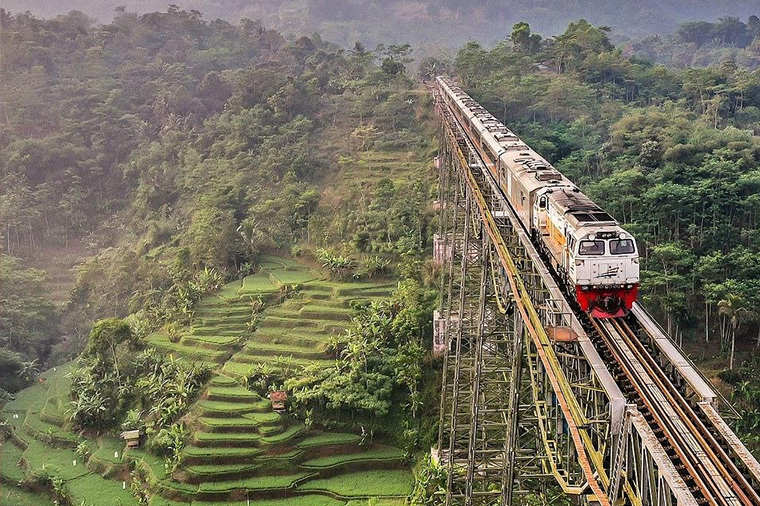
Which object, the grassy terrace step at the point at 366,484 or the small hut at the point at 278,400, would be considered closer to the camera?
the grassy terrace step at the point at 366,484

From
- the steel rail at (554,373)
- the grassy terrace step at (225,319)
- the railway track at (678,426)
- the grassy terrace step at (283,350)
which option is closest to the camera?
the railway track at (678,426)

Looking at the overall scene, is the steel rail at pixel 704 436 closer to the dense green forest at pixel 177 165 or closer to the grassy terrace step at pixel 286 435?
the grassy terrace step at pixel 286 435

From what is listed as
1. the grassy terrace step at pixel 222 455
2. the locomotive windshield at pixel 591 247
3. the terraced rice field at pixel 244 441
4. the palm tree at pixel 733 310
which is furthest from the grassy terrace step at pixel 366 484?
the locomotive windshield at pixel 591 247

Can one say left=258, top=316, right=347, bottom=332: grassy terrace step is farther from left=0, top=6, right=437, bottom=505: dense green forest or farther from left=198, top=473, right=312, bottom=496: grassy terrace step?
left=198, top=473, right=312, bottom=496: grassy terrace step

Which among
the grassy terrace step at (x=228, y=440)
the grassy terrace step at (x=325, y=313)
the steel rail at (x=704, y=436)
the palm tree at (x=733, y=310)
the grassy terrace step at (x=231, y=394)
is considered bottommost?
the grassy terrace step at (x=228, y=440)

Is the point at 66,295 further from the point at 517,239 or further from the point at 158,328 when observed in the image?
the point at 517,239

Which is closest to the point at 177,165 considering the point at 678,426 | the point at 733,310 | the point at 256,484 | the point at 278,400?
the point at 278,400

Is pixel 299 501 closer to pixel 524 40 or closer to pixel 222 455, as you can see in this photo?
pixel 222 455

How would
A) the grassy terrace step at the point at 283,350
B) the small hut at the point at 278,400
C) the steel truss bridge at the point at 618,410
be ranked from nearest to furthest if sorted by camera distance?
1. the steel truss bridge at the point at 618,410
2. the small hut at the point at 278,400
3. the grassy terrace step at the point at 283,350

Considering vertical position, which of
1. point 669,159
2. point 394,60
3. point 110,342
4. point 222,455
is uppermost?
point 394,60
